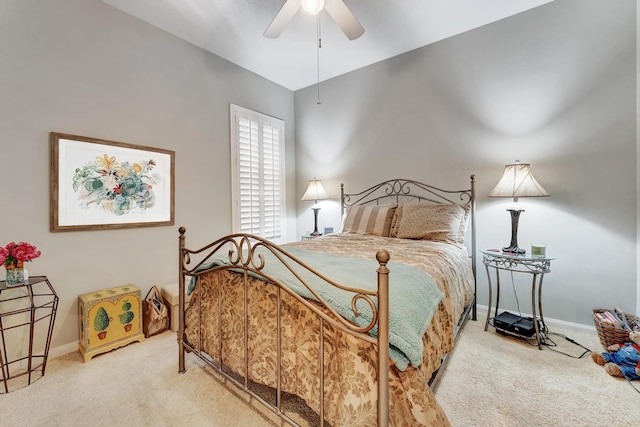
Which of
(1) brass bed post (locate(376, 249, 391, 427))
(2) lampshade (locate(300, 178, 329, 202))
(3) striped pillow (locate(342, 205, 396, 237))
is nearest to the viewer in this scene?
(1) brass bed post (locate(376, 249, 391, 427))

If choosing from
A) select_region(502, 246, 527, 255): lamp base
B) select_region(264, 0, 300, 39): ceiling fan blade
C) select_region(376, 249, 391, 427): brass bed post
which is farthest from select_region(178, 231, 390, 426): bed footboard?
select_region(502, 246, 527, 255): lamp base

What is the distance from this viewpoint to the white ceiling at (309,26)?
2477 millimetres

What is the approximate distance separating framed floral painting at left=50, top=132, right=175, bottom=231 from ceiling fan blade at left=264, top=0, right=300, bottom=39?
1.58 m

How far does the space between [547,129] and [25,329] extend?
4617 mm

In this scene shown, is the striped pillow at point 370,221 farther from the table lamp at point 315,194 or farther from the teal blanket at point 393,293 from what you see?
the teal blanket at point 393,293

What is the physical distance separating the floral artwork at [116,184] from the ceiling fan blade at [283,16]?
5.48 ft

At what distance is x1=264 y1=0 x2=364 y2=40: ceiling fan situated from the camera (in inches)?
74.8

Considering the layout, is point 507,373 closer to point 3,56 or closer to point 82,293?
point 82,293

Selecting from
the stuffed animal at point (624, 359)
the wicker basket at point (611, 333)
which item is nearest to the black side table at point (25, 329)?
the stuffed animal at point (624, 359)

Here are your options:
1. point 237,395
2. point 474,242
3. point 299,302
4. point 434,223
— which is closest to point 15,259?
point 237,395

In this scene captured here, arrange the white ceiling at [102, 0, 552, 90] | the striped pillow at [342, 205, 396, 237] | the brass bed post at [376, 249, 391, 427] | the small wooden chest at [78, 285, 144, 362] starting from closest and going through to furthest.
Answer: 1. the brass bed post at [376, 249, 391, 427]
2. the small wooden chest at [78, 285, 144, 362]
3. the white ceiling at [102, 0, 552, 90]
4. the striped pillow at [342, 205, 396, 237]

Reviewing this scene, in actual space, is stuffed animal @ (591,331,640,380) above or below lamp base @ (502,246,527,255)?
below

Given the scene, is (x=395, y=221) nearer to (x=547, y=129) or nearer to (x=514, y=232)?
(x=514, y=232)

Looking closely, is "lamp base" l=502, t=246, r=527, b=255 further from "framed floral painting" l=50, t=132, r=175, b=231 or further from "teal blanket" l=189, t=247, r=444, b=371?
"framed floral painting" l=50, t=132, r=175, b=231
